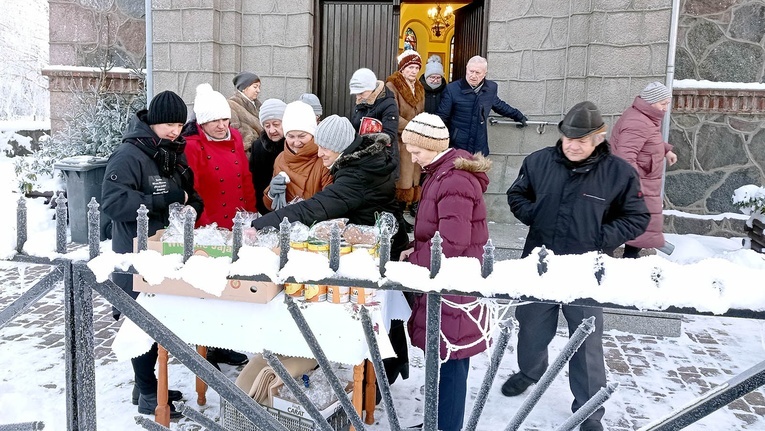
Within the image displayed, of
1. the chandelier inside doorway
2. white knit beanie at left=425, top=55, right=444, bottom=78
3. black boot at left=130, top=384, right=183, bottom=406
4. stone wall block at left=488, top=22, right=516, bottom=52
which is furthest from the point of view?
the chandelier inside doorway

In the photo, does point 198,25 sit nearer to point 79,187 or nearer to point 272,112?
point 79,187

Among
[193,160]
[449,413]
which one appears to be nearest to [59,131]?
[193,160]

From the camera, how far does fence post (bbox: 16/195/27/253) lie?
183 cm

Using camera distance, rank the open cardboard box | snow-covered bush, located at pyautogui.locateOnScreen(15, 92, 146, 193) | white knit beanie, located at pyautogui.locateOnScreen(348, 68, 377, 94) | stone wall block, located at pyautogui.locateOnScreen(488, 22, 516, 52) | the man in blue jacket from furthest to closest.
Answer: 1. snow-covered bush, located at pyautogui.locateOnScreen(15, 92, 146, 193)
2. stone wall block, located at pyautogui.locateOnScreen(488, 22, 516, 52)
3. the man in blue jacket
4. white knit beanie, located at pyautogui.locateOnScreen(348, 68, 377, 94)
5. the open cardboard box

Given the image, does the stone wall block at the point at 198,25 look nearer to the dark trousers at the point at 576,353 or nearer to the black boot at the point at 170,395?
the black boot at the point at 170,395

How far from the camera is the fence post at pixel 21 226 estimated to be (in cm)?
183

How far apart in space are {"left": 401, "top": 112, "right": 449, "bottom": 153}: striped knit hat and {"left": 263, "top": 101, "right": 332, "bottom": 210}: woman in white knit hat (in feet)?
2.86

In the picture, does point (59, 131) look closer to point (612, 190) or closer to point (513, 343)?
point (513, 343)

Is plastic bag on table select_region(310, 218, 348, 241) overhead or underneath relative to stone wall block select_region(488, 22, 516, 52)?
underneath

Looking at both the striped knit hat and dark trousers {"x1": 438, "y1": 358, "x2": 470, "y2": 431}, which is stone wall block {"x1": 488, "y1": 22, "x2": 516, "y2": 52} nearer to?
the striped knit hat

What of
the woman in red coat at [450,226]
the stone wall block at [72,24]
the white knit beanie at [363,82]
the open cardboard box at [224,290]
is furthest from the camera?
the stone wall block at [72,24]

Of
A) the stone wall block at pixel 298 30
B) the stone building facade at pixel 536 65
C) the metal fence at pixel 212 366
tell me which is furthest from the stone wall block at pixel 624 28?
the metal fence at pixel 212 366

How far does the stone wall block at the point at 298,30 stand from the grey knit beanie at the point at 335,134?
440cm

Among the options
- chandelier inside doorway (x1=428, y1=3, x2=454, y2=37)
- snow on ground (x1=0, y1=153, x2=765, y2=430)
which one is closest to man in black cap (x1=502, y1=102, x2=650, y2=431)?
snow on ground (x1=0, y1=153, x2=765, y2=430)
